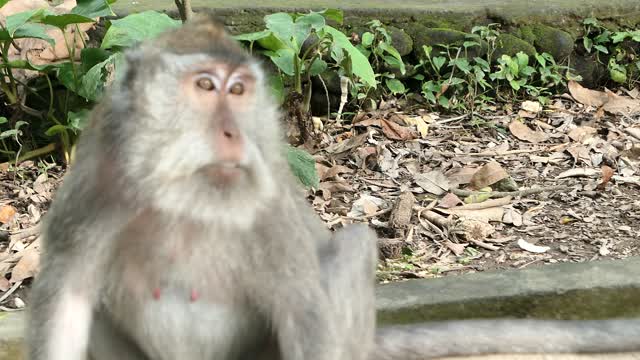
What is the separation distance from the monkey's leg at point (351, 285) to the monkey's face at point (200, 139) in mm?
377

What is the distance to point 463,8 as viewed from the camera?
19.7 ft

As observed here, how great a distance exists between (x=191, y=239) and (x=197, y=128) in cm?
38

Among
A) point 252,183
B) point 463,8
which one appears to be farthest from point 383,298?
point 463,8

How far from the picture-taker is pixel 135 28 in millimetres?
3971

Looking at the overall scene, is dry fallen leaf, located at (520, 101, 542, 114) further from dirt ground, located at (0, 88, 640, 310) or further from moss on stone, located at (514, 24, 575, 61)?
moss on stone, located at (514, 24, 575, 61)

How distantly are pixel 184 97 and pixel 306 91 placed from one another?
3.00 m

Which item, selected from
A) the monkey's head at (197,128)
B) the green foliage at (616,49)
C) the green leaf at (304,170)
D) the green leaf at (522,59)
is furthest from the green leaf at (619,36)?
the monkey's head at (197,128)

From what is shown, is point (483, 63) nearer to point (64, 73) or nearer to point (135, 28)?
point (135, 28)

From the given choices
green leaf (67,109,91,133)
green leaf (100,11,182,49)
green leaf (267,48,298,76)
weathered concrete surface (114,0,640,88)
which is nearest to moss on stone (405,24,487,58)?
weathered concrete surface (114,0,640,88)

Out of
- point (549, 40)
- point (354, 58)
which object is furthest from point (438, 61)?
point (354, 58)

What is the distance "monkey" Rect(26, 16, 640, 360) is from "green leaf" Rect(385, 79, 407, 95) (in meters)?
3.08

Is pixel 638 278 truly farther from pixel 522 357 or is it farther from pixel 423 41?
pixel 423 41

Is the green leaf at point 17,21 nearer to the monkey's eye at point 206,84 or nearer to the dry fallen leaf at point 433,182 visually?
the dry fallen leaf at point 433,182

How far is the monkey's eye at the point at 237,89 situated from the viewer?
7.21 ft
